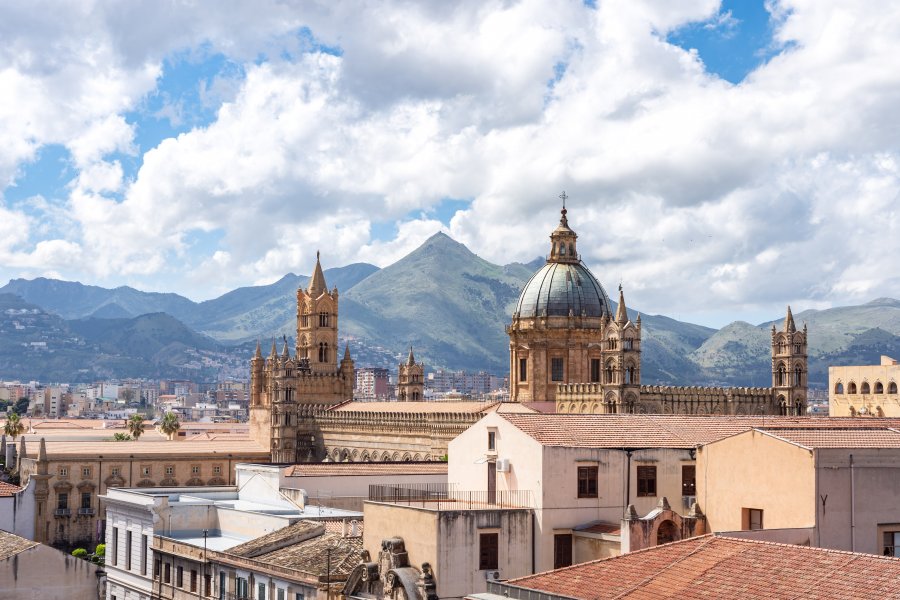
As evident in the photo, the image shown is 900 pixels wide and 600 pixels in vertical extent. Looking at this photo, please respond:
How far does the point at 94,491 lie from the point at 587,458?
230ft

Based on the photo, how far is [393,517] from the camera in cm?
3784

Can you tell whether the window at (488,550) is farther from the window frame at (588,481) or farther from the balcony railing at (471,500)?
the window frame at (588,481)

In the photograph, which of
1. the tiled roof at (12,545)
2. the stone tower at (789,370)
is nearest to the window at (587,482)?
the tiled roof at (12,545)

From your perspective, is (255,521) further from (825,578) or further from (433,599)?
(825,578)

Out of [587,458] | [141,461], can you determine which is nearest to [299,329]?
[141,461]

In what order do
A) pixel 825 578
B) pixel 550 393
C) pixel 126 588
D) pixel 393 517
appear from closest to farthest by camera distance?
1. pixel 825 578
2. pixel 393 517
3. pixel 126 588
4. pixel 550 393

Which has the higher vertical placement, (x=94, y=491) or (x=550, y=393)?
(x=550, y=393)

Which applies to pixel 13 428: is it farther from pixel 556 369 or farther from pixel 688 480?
pixel 688 480

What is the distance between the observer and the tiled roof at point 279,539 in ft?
147

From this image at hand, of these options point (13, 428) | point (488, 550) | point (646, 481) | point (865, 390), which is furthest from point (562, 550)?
point (13, 428)

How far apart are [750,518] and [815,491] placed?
2.91 metres

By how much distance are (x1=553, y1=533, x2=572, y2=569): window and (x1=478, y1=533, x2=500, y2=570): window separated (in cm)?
232

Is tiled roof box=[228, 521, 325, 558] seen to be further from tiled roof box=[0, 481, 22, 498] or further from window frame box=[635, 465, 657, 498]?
tiled roof box=[0, 481, 22, 498]

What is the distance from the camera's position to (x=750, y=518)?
36.9 m
